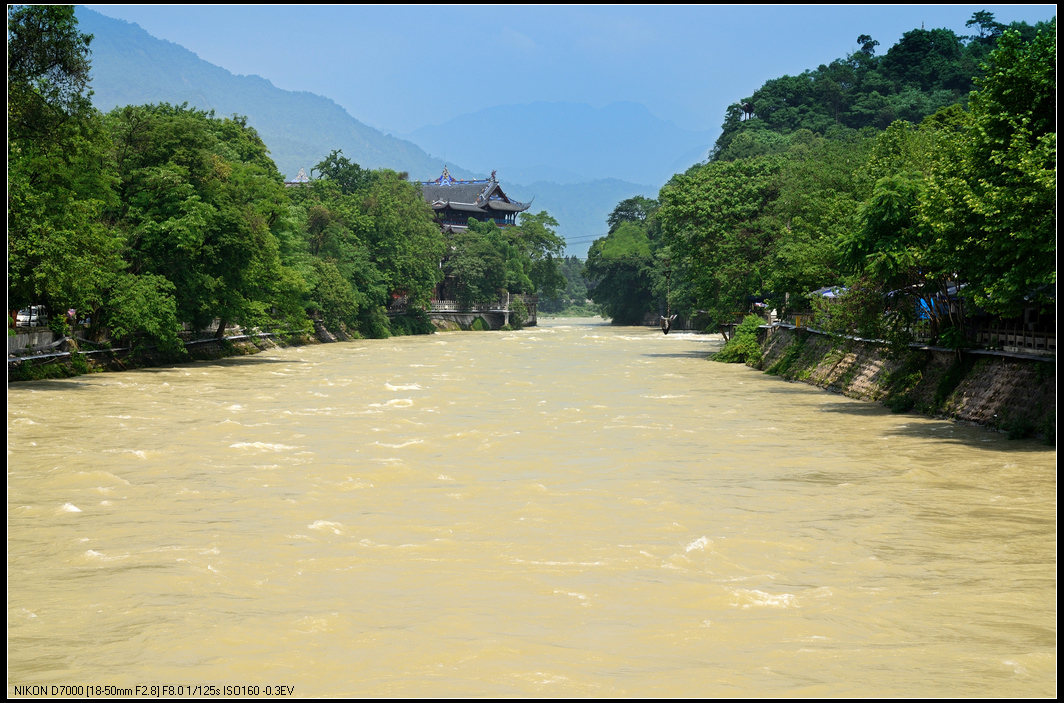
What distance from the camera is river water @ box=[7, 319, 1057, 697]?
8.17 metres

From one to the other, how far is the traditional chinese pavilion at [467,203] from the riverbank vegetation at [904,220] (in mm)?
30466

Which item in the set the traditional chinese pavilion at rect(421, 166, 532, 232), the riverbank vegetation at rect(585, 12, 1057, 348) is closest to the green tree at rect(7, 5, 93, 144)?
the riverbank vegetation at rect(585, 12, 1057, 348)

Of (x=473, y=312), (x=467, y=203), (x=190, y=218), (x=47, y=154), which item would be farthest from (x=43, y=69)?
(x=467, y=203)

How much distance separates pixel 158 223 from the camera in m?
39.2

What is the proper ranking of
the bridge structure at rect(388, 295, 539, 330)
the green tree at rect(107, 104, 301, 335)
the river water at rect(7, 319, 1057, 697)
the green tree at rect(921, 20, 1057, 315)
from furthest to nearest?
the bridge structure at rect(388, 295, 539, 330), the green tree at rect(107, 104, 301, 335), the green tree at rect(921, 20, 1057, 315), the river water at rect(7, 319, 1057, 697)

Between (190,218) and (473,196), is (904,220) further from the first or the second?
(473,196)

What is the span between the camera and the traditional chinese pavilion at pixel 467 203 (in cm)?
10556

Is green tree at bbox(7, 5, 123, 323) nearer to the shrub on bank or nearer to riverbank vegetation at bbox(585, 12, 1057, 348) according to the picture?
riverbank vegetation at bbox(585, 12, 1057, 348)

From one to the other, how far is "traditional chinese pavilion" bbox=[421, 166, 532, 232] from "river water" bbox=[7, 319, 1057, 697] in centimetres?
8244

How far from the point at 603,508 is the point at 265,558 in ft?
16.6

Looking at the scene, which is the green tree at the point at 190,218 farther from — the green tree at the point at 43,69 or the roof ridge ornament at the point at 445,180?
the roof ridge ornament at the point at 445,180

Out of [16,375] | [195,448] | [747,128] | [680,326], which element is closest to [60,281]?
[16,375]

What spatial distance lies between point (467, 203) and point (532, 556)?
325 ft

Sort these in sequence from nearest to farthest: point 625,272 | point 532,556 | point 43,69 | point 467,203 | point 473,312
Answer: point 532,556, point 43,69, point 473,312, point 625,272, point 467,203
